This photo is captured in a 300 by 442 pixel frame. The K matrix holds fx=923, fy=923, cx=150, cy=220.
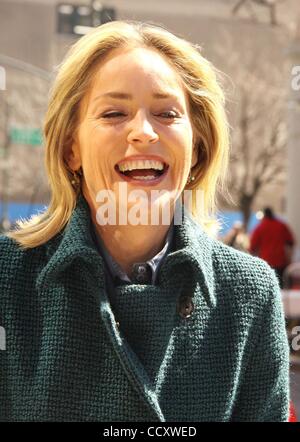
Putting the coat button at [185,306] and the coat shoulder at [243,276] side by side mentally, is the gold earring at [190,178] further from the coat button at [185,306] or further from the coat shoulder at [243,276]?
the coat button at [185,306]

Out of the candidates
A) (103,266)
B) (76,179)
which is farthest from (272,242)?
(103,266)

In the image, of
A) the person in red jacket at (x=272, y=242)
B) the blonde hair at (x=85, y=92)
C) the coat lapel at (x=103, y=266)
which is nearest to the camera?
the coat lapel at (x=103, y=266)

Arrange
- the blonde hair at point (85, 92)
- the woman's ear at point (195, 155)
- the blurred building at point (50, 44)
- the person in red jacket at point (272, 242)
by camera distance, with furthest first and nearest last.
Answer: the blurred building at point (50, 44), the person in red jacket at point (272, 242), the woman's ear at point (195, 155), the blonde hair at point (85, 92)

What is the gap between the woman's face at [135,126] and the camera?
1591 millimetres

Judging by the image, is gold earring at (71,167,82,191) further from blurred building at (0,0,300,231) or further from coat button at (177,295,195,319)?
blurred building at (0,0,300,231)

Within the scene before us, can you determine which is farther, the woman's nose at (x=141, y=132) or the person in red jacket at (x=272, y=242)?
the person in red jacket at (x=272, y=242)

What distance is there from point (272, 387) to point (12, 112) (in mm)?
20738

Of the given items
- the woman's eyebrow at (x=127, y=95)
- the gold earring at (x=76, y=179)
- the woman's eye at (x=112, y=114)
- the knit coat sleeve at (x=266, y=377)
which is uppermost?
the woman's eyebrow at (x=127, y=95)

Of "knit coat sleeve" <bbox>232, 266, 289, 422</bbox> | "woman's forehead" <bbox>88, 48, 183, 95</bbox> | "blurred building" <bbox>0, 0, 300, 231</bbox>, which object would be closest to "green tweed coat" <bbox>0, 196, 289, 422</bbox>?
"knit coat sleeve" <bbox>232, 266, 289, 422</bbox>

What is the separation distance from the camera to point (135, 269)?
5.48 ft

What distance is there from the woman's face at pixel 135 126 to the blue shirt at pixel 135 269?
0.11 meters

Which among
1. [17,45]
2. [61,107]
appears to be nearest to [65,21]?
[61,107]

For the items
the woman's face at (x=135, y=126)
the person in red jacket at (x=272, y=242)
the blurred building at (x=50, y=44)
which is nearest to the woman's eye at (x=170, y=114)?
the woman's face at (x=135, y=126)

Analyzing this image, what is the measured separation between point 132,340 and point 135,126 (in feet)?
1.22
